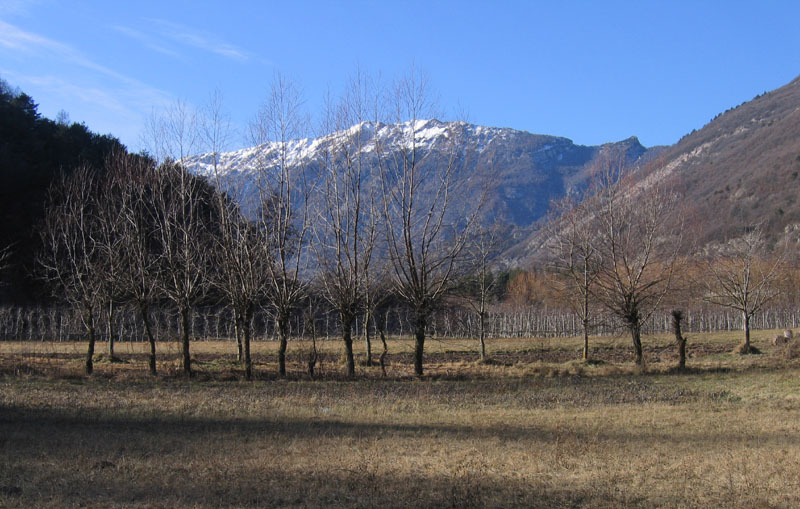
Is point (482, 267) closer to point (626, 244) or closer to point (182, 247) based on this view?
point (626, 244)

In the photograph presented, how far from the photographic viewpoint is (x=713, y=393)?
65.4ft

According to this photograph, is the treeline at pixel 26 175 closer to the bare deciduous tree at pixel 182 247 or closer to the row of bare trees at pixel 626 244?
the bare deciduous tree at pixel 182 247

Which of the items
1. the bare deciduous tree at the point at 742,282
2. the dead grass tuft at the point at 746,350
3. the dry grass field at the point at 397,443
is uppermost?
the bare deciduous tree at the point at 742,282

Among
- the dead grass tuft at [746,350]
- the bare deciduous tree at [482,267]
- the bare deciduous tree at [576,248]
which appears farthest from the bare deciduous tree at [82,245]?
the dead grass tuft at [746,350]

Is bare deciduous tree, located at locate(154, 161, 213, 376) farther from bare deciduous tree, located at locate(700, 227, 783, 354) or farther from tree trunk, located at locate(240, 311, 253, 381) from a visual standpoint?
bare deciduous tree, located at locate(700, 227, 783, 354)

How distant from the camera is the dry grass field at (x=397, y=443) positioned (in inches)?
316

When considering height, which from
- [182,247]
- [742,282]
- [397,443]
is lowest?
[397,443]

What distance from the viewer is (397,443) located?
466 inches

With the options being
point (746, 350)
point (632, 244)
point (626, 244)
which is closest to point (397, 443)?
point (626, 244)

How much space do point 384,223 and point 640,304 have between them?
48.3ft

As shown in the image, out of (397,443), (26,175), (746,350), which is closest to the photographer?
(397,443)

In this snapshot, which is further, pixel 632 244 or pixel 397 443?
pixel 632 244

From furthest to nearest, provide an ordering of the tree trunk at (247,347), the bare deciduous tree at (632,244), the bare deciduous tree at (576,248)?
1. the bare deciduous tree at (576,248)
2. the bare deciduous tree at (632,244)
3. the tree trunk at (247,347)

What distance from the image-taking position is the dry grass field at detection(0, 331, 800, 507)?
8016 millimetres
